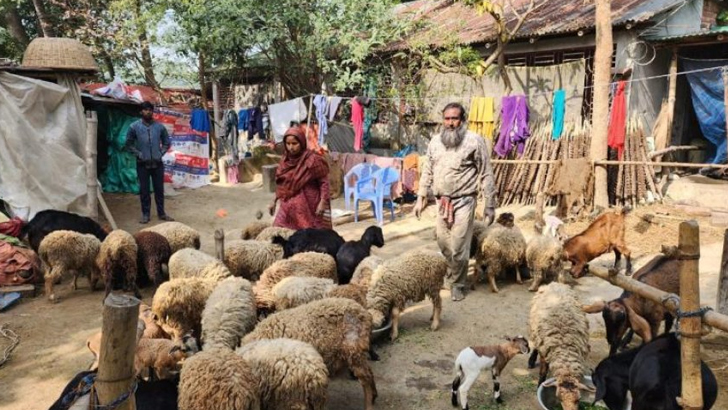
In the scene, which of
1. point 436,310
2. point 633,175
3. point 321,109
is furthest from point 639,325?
point 321,109

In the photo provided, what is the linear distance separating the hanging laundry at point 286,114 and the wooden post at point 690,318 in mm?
11278

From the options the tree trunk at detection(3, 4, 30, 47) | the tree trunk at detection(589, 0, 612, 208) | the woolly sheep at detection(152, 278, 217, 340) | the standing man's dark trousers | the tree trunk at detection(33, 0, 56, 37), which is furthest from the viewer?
the tree trunk at detection(3, 4, 30, 47)

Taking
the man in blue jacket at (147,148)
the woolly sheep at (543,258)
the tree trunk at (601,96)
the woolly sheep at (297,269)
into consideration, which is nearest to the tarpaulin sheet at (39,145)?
the man in blue jacket at (147,148)

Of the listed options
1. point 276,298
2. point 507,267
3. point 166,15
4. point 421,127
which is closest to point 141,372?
point 276,298

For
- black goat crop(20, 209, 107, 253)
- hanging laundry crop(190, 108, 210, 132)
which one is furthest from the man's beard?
hanging laundry crop(190, 108, 210, 132)

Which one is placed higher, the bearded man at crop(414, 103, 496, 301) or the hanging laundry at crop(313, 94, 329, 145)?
the hanging laundry at crop(313, 94, 329, 145)

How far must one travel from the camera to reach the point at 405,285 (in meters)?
4.93

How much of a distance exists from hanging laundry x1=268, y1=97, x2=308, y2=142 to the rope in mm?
8708

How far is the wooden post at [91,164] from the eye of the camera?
8.20m

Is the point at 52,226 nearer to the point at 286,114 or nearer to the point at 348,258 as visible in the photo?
the point at 348,258

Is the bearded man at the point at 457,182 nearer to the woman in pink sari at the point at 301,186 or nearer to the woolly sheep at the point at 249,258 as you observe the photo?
the woman in pink sari at the point at 301,186

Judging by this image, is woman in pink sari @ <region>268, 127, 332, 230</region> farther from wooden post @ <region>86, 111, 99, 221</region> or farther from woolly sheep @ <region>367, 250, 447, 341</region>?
wooden post @ <region>86, 111, 99, 221</region>

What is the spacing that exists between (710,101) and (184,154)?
1352 cm

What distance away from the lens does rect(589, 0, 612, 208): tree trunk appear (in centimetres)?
920
